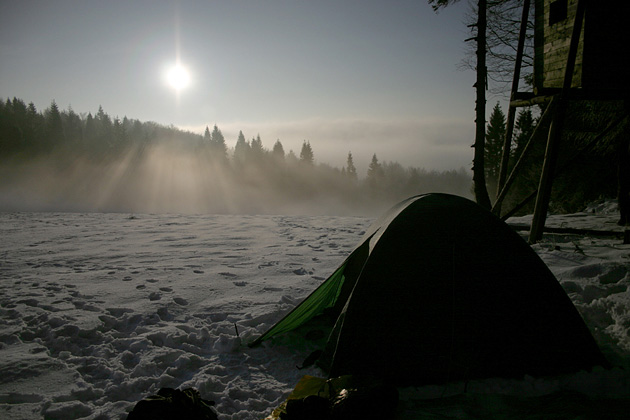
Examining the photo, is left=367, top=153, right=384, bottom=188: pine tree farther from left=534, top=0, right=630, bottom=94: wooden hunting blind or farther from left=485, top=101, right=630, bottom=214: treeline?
left=534, top=0, right=630, bottom=94: wooden hunting blind

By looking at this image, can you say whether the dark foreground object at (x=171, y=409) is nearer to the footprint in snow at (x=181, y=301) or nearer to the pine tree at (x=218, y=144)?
the footprint in snow at (x=181, y=301)

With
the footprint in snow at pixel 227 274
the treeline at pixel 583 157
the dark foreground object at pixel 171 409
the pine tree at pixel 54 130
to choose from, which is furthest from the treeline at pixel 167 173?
the dark foreground object at pixel 171 409

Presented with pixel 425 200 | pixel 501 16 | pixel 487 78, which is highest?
pixel 501 16

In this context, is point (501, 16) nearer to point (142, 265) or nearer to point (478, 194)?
point (478, 194)

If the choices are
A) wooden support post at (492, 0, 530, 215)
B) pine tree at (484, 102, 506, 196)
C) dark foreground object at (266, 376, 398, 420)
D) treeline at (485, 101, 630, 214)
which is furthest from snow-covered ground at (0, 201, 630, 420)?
pine tree at (484, 102, 506, 196)

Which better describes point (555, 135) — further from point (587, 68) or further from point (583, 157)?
point (583, 157)

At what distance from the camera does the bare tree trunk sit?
988 cm

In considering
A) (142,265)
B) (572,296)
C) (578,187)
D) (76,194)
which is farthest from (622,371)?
(76,194)

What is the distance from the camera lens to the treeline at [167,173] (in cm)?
4969

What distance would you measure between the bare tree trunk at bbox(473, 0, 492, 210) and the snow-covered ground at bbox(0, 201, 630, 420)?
3.03 m

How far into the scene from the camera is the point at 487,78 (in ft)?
33.7

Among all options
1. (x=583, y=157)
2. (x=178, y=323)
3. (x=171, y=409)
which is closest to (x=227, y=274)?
(x=178, y=323)

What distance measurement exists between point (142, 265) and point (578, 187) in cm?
2076

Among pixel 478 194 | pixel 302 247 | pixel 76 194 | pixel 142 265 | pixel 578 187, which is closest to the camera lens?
pixel 142 265
